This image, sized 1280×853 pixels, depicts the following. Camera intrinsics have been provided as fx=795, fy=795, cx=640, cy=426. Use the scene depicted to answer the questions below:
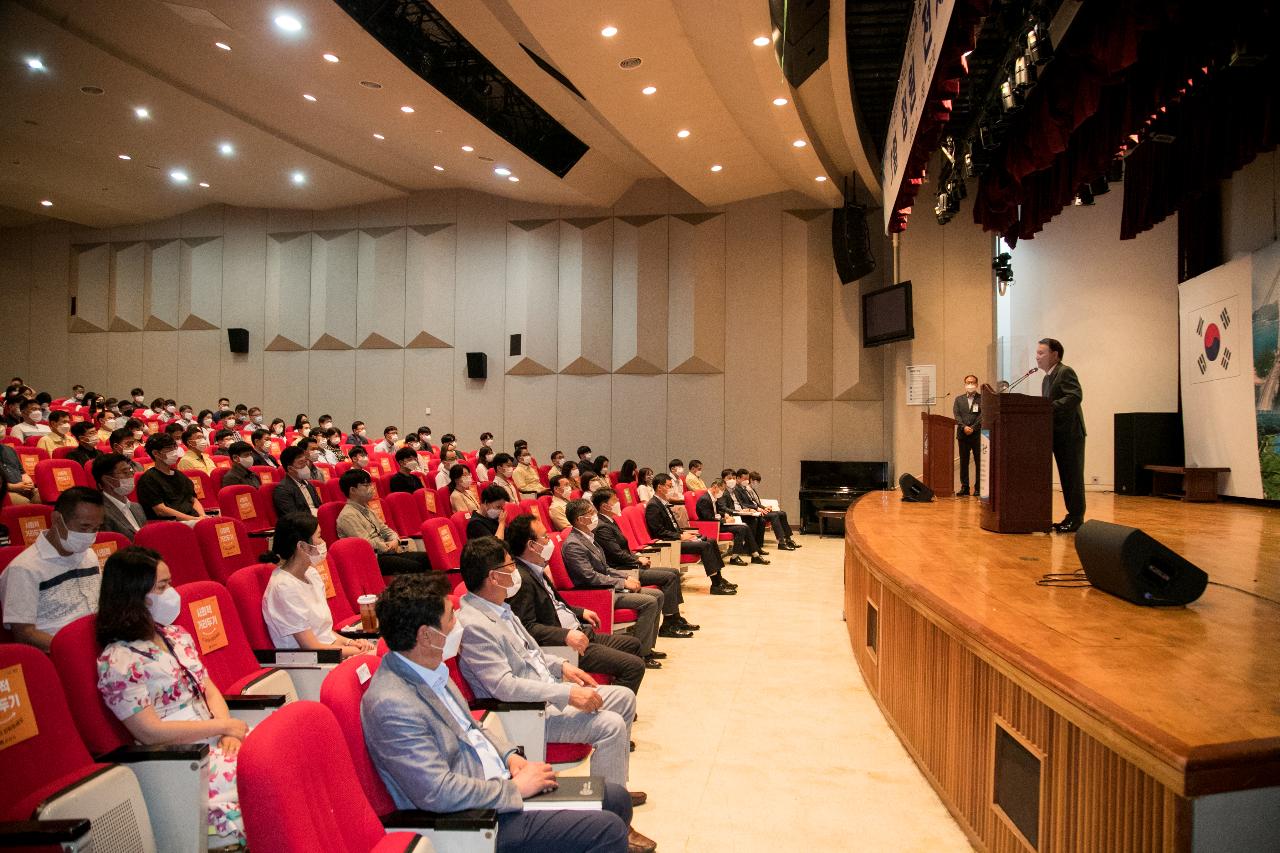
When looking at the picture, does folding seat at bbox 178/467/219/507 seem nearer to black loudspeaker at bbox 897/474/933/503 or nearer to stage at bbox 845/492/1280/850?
stage at bbox 845/492/1280/850

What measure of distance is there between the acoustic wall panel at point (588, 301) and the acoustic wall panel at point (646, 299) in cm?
32

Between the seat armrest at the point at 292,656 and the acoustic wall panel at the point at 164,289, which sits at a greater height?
the acoustic wall panel at the point at 164,289

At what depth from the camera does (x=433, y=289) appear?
1416 centimetres

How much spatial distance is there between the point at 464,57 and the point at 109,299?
36.3 ft

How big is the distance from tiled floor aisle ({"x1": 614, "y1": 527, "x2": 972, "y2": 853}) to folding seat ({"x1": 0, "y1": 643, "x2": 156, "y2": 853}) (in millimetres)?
1683

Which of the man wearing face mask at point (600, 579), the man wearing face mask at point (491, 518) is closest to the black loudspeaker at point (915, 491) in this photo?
the man wearing face mask at point (600, 579)

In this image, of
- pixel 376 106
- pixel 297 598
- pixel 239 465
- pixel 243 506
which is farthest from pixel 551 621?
pixel 376 106

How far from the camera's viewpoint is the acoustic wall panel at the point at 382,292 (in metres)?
14.3

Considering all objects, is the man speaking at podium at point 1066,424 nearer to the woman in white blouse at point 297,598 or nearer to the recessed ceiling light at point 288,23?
the woman in white blouse at point 297,598

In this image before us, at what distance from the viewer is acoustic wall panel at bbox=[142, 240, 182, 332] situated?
1560 centimetres

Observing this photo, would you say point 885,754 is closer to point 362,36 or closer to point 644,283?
point 362,36

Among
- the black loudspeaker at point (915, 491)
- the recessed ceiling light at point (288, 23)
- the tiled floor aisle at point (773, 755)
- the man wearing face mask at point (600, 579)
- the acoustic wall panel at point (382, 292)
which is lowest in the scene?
the tiled floor aisle at point (773, 755)

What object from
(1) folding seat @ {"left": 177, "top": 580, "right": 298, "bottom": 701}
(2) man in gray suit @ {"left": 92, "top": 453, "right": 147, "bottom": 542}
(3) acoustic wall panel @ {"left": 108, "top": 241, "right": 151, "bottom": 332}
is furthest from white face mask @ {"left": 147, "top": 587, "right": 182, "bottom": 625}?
(3) acoustic wall panel @ {"left": 108, "top": 241, "right": 151, "bottom": 332}

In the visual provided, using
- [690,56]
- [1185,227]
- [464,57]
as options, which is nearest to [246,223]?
[464,57]
